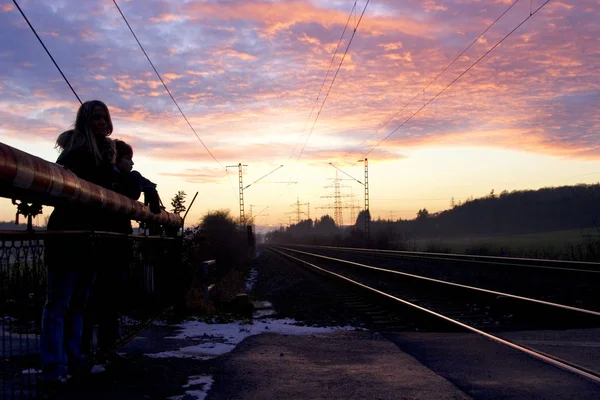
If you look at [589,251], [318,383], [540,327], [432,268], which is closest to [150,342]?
[318,383]

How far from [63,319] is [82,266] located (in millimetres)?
384

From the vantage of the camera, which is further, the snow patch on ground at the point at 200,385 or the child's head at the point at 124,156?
the child's head at the point at 124,156

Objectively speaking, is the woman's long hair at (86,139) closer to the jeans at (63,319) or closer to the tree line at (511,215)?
the jeans at (63,319)

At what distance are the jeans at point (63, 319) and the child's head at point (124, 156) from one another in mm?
1161

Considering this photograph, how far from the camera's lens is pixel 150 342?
6387mm

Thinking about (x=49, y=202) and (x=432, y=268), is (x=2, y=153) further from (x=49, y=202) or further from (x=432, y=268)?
(x=432, y=268)

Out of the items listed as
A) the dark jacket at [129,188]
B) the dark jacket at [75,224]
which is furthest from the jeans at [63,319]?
the dark jacket at [129,188]

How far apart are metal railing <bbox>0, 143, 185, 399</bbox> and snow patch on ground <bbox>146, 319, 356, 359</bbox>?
40cm

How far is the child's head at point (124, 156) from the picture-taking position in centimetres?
527

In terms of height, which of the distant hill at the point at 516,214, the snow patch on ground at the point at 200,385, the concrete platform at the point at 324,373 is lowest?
the concrete platform at the point at 324,373

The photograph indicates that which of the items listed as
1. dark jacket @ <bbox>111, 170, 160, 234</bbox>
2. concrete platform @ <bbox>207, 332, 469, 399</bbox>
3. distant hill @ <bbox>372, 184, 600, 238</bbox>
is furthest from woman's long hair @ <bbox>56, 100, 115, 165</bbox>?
distant hill @ <bbox>372, 184, 600, 238</bbox>

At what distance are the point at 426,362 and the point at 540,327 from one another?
3.68 m

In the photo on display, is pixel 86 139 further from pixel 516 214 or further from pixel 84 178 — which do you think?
pixel 516 214

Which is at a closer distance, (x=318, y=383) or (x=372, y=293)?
(x=318, y=383)
